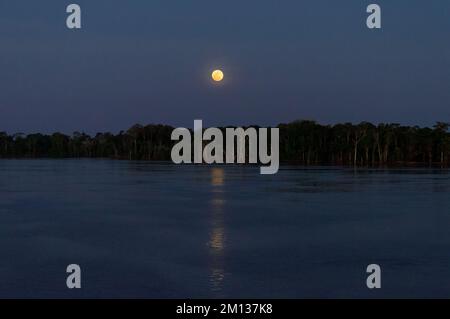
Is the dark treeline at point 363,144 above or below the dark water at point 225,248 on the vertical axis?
above

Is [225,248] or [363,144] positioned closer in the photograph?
[225,248]

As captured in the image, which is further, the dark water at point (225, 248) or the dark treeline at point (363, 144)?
the dark treeline at point (363, 144)

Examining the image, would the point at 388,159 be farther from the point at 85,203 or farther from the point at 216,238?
the point at 216,238

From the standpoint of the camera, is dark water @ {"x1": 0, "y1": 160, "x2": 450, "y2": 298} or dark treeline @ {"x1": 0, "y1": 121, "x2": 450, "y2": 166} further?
dark treeline @ {"x1": 0, "y1": 121, "x2": 450, "y2": 166}

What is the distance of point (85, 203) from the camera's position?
38625mm

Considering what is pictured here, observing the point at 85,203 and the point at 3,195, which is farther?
the point at 3,195

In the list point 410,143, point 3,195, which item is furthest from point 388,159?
point 3,195

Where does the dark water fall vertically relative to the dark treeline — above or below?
below
